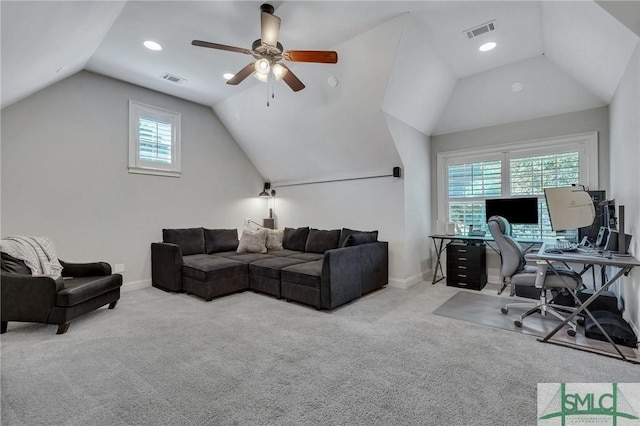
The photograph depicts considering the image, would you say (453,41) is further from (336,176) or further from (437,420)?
(437,420)

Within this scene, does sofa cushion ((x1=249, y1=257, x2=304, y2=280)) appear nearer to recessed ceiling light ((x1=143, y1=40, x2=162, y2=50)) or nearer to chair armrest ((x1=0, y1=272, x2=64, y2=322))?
chair armrest ((x1=0, y1=272, x2=64, y2=322))

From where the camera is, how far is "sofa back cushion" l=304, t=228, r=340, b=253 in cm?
492

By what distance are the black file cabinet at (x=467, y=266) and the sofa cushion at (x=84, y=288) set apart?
4603mm

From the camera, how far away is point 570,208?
2.86m

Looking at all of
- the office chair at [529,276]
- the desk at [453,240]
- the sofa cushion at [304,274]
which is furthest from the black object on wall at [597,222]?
the sofa cushion at [304,274]

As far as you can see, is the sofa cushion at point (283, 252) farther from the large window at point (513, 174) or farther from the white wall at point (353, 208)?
the large window at point (513, 174)

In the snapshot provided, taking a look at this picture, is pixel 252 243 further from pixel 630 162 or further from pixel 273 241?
pixel 630 162

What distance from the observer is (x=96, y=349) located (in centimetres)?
254

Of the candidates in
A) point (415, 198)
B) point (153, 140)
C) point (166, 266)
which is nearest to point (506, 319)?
point (415, 198)

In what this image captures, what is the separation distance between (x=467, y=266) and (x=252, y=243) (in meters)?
3.44

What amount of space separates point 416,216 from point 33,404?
4657 millimetres

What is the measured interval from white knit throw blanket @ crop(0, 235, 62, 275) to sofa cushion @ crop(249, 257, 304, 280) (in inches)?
87.7

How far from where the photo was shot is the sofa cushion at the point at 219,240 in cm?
506

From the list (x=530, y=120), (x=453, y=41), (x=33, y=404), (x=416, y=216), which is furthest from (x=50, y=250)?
(x=530, y=120)
